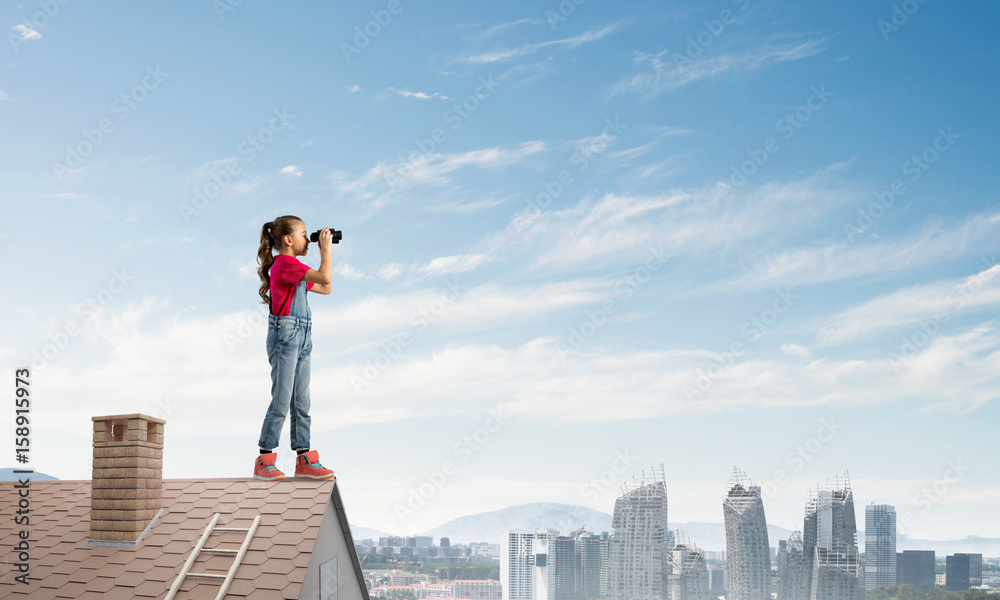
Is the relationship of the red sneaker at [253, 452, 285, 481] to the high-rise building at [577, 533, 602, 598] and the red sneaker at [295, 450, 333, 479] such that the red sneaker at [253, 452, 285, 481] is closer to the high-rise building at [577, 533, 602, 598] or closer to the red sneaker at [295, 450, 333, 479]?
the red sneaker at [295, 450, 333, 479]

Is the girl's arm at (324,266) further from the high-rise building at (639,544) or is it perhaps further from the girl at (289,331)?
the high-rise building at (639,544)

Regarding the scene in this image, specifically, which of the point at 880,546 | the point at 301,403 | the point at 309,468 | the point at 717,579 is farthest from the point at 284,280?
the point at 880,546

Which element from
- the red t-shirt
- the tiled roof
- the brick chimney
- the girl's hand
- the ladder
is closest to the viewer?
the ladder

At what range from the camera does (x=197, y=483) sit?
9195 millimetres

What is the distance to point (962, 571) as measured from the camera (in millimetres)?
118188

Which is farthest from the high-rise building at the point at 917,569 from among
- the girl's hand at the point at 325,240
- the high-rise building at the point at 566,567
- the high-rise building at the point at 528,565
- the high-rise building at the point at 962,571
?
the girl's hand at the point at 325,240

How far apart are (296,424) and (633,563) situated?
123m

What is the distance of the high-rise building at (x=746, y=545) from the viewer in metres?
116

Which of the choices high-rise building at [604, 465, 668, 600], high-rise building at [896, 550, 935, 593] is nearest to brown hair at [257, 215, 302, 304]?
high-rise building at [604, 465, 668, 600]

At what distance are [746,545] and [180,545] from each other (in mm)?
127703

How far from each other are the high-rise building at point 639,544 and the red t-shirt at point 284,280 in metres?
123

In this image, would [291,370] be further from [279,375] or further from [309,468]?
[309,468]

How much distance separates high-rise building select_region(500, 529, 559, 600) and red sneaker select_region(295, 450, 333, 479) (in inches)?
4861

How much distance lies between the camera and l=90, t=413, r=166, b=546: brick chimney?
329 inches
